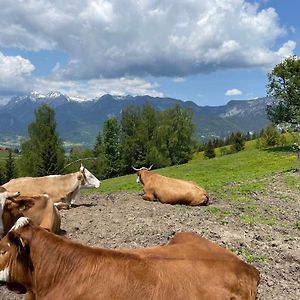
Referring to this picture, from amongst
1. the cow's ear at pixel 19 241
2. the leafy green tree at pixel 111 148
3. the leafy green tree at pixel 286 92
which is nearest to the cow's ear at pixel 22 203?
the cow's ear at pixel 19 241

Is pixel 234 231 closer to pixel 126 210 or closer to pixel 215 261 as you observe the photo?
pixel 126 210

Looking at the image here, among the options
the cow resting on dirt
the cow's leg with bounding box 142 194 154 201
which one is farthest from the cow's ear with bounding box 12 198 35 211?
the cow's leg with bounding box 142 194 154 201

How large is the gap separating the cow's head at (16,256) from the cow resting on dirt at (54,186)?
1252cm

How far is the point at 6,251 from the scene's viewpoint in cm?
628

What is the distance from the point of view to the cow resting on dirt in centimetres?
1925

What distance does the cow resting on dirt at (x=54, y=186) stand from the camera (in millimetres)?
19250

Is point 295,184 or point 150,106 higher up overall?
point 150,106

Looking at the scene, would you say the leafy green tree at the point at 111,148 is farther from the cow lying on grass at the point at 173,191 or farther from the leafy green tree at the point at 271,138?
the cow lying on grass at the point at 173,191

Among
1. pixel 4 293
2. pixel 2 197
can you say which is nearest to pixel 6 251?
pixel 4 293

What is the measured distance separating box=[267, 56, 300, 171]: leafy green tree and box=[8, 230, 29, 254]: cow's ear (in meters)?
52.6

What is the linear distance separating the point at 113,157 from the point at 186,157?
52.6 feet

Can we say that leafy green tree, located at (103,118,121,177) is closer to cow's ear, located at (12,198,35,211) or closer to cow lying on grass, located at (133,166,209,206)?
cow lying on grass, located at (133,166,209,206)

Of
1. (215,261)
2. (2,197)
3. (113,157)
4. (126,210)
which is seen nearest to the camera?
(215,261)

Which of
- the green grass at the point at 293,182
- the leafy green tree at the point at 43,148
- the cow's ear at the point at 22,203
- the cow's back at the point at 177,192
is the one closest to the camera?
the cow's ear at the point at 22,203
